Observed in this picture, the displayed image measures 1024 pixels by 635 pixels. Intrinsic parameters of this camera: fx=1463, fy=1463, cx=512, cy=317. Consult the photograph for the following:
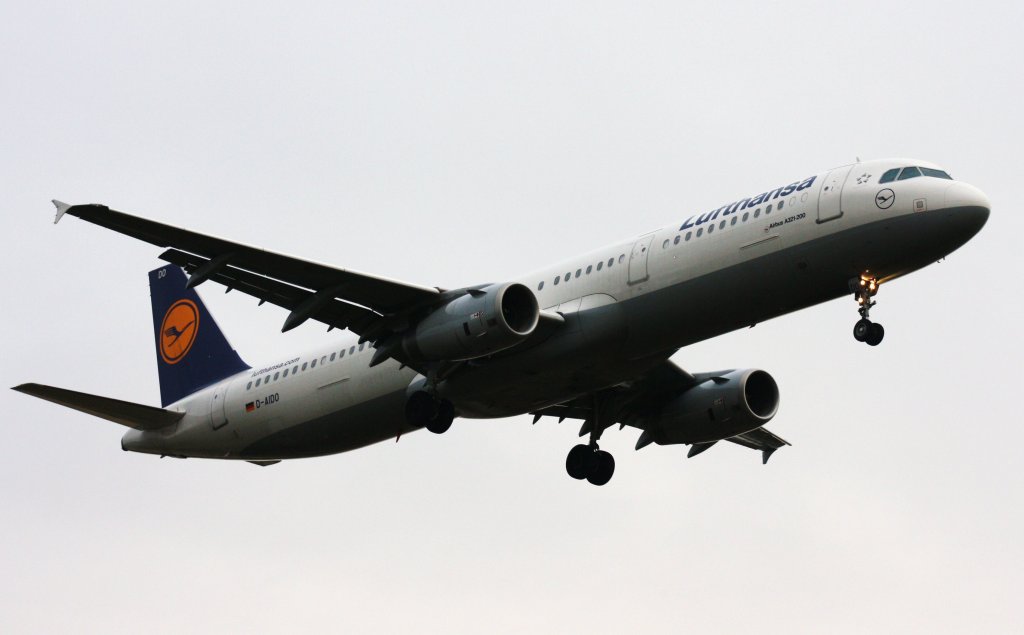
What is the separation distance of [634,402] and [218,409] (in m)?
11.0

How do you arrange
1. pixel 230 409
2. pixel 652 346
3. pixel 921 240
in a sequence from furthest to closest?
pixel 230 409, pixel 652 346, pixel 921 240

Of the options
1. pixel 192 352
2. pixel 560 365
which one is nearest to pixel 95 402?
pixel 192 352

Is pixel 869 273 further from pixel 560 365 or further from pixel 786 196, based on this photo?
pixel 560 365

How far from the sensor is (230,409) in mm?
38562

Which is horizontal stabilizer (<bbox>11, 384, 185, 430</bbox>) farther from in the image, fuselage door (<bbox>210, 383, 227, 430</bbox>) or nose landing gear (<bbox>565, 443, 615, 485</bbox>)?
nose landing gear (<bbox>565, 443, 615, 485</bbox>)

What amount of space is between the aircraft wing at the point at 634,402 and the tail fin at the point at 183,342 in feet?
30.1

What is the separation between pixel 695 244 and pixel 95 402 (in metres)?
16.1

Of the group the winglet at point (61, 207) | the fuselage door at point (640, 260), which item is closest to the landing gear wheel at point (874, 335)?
the fuselage door at point (640, 260)

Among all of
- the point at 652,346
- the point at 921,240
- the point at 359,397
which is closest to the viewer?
the point at 921,240

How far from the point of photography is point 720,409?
3744 centimetres

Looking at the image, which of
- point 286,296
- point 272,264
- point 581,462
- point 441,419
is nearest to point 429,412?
point 441,419

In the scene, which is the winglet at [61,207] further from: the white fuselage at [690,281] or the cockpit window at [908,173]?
the cockpit window at [908,173]

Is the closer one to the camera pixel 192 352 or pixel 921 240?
pixel 921 240

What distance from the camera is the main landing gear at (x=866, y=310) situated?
29.7 metres
